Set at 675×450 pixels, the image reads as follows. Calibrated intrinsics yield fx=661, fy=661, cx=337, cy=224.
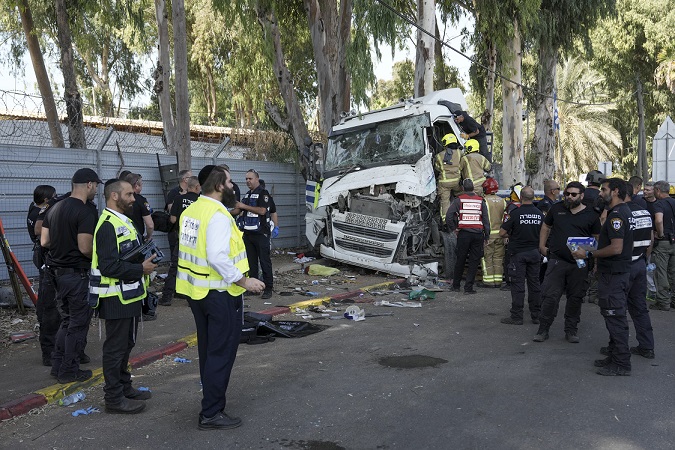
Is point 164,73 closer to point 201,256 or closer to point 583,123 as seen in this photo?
point 201,256

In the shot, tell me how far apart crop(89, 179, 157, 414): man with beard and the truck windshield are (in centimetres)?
770

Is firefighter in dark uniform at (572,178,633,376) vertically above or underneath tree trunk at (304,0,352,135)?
underneath

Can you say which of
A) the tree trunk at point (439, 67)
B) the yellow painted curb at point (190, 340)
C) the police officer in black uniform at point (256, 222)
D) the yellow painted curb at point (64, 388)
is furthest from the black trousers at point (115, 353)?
the tree trunk at point (439, 67)

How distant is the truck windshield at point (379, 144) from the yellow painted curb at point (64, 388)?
298 inches

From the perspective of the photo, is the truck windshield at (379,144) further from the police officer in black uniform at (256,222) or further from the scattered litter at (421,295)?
the police officer in black uniform at (256,222)

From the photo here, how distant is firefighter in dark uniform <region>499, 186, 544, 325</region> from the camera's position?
28.3ft

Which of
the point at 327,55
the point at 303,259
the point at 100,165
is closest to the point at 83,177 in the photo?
the point at 100,165

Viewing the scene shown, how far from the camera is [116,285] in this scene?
517cm

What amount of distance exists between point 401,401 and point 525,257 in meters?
3.93

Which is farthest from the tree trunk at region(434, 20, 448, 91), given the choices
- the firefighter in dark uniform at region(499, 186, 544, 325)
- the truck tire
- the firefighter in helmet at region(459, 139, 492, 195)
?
the firefighter in dark uniform at region(499, 186, 544, 325)

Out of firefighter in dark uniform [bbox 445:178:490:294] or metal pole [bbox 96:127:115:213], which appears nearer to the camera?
firefighter in dark uniform [bbox 445:178:490:294]

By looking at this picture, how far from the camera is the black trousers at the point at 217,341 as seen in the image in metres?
4.74

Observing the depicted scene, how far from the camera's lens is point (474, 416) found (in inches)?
198

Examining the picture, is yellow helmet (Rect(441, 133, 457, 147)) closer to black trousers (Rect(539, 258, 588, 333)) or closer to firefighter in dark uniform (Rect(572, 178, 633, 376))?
black trousers (Rect(539, 258, 588, 333))
